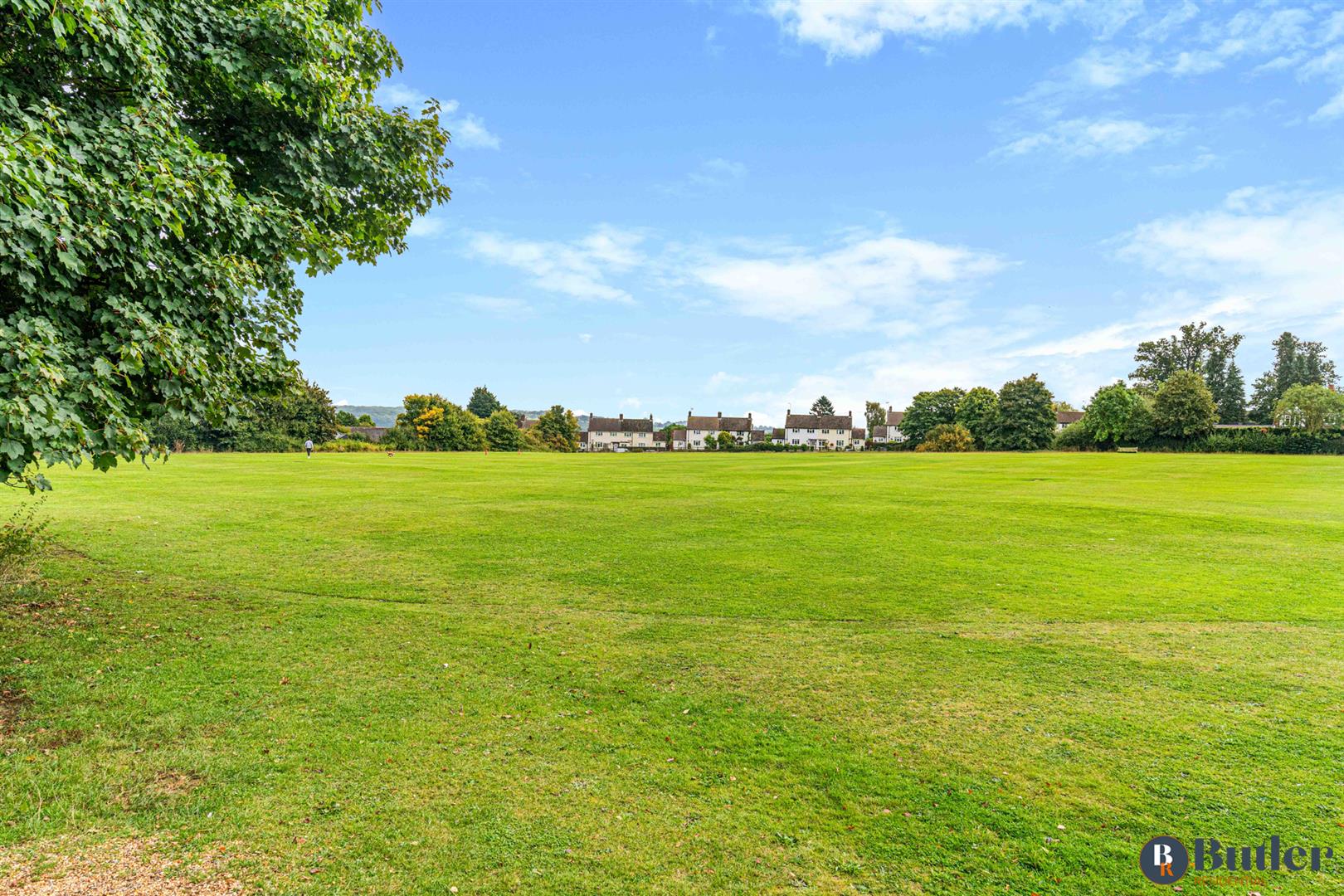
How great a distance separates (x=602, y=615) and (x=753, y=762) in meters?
5.32

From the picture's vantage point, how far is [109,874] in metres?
4.63

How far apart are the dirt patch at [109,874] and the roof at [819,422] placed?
613ft

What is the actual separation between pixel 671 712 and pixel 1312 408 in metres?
140

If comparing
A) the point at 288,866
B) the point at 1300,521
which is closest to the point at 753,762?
the point at 288,866

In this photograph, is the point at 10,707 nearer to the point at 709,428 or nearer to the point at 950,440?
the point at 950,440

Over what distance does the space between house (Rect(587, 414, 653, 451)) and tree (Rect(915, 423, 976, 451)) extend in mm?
83207

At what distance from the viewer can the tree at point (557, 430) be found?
12026 centimetres

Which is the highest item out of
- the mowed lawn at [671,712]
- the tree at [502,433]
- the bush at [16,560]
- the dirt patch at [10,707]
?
the tree at [502,433]

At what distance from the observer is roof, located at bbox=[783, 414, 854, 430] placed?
615 ft

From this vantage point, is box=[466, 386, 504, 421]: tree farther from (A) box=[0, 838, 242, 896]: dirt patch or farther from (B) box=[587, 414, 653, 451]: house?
(A) box=[0, 838, 242, 896]: dirt patch

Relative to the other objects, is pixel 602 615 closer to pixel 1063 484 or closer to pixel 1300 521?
pixel 1300 521
